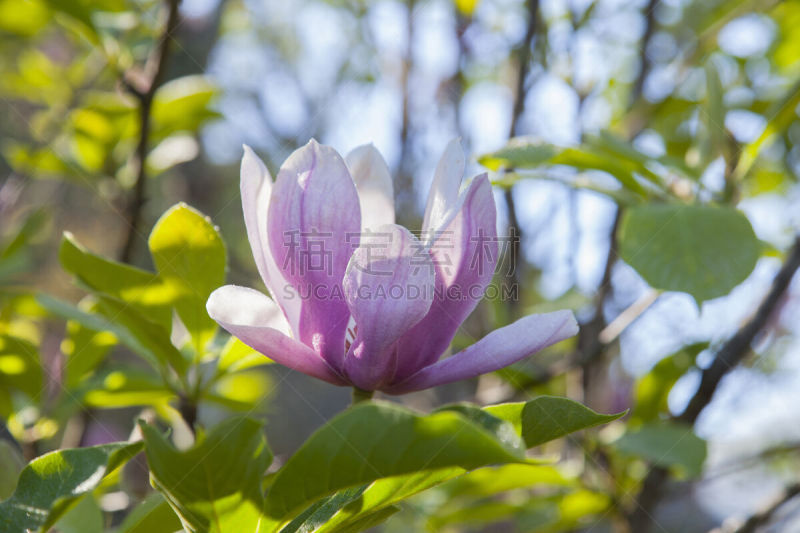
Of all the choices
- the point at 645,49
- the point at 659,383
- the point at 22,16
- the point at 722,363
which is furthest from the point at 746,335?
the point at 22,16

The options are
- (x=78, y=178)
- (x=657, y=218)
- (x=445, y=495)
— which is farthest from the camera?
(x=78, y=178)

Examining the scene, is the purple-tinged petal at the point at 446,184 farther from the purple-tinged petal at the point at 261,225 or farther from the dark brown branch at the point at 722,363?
the dark brown branch at the point at 722,363

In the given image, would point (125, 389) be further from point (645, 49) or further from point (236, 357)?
point (645, 49)

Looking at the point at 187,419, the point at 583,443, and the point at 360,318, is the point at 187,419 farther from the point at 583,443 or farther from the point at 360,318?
the point at 583,443

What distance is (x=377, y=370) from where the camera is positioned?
1.89 feet

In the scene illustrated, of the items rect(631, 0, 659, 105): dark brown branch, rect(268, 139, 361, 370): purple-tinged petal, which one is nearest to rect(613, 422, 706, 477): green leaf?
rect(268, 139, 361, 370): purple-tinged petal

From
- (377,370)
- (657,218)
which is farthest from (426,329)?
(657,218)

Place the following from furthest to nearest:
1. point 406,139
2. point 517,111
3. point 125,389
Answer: point 406,139 → point 517,111 → point 125,389

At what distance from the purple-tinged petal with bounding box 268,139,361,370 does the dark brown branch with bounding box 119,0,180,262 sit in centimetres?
57

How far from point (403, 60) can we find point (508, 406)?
54.8 inches

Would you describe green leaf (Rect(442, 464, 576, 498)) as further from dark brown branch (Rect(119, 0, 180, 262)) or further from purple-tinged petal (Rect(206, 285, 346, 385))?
dark brown branch (Rect(119, 0, 180, 262))

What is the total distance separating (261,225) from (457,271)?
0.17 m

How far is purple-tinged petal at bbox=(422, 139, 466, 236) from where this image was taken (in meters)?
0.59

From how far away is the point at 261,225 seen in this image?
1.98 feet
